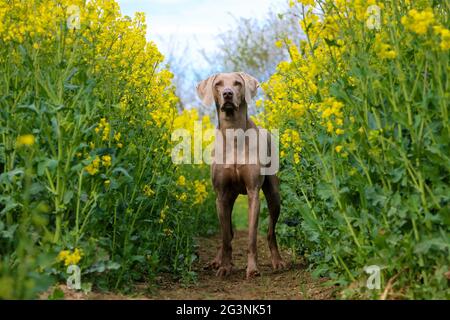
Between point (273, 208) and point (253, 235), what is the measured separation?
2.40ft

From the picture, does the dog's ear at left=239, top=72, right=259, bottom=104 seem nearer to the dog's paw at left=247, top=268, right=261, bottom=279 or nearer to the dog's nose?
the dog's nose

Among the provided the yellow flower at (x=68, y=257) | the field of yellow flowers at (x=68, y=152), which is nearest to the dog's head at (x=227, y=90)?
the field of yellow flowers at (x=68, y=152)

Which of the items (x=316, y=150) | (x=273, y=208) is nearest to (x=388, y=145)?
(x=316, y=150)

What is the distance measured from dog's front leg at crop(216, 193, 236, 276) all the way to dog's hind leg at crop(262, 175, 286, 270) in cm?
39

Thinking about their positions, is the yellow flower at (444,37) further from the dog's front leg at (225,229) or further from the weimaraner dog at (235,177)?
the dog's front leg at (225,229)

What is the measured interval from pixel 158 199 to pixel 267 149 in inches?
62.3

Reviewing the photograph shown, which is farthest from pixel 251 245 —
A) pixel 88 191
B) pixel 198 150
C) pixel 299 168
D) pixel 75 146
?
pixel 198 150

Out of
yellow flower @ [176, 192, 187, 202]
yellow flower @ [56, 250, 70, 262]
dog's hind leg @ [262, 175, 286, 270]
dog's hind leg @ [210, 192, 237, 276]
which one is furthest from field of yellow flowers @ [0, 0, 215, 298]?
dog's hind leg @ [262, 175, 286, 270]

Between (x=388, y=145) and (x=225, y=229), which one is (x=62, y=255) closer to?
(x=388, y=145)

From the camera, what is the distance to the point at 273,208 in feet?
23.0

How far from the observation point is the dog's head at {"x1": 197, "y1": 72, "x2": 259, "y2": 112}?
258 inches

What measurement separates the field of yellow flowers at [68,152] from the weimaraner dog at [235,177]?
122cm
